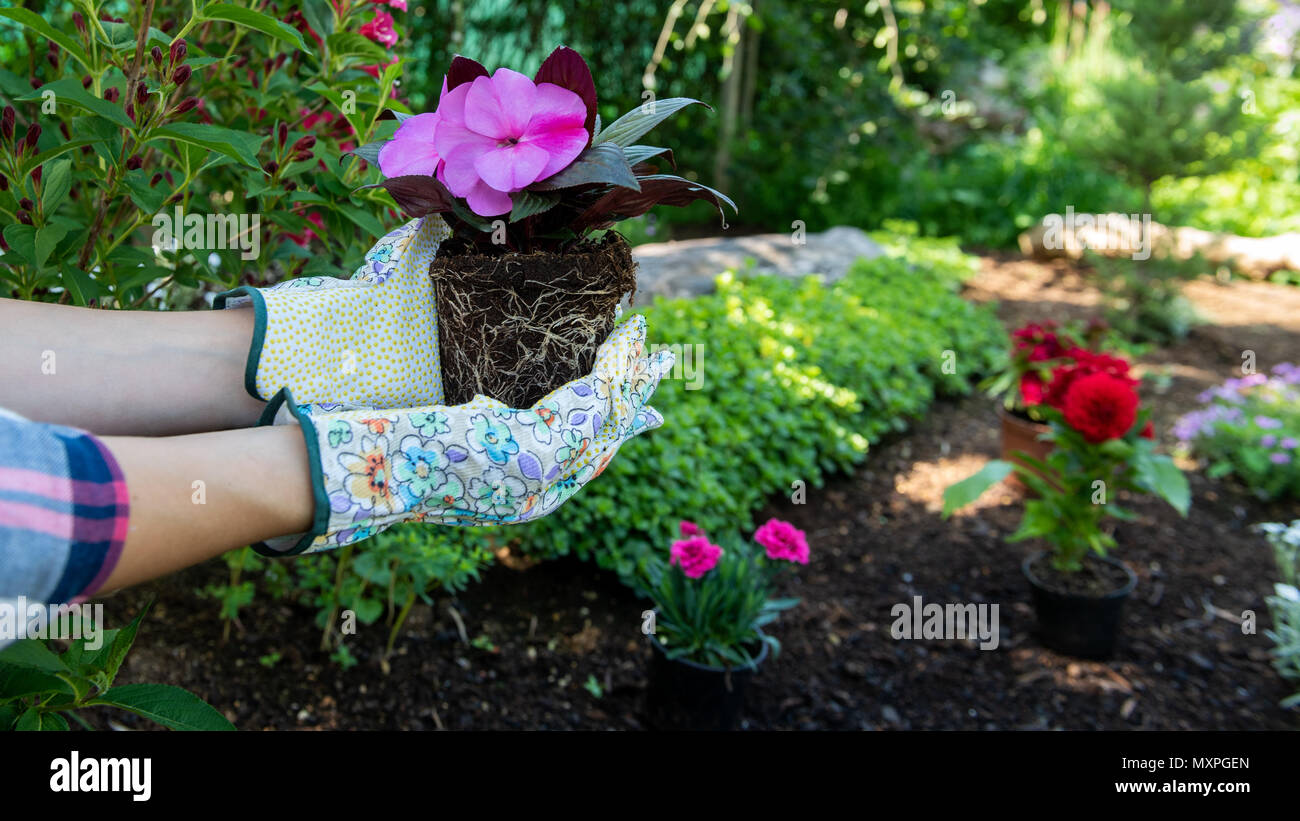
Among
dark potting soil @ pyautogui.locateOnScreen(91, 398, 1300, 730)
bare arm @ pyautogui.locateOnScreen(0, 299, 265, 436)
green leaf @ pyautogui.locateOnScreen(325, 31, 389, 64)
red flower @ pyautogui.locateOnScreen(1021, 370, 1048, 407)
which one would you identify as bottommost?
dark potting soil @ pyautogui.locateOnScreen(91, 398, 1300, 730)

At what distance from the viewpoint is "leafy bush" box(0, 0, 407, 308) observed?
3.95 ft

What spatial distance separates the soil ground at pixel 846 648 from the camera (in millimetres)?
2104

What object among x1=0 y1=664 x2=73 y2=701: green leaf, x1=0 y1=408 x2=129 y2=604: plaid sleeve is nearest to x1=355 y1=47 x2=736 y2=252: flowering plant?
x1=0 y1=408 x2=129 y2=604: plaid sleeve

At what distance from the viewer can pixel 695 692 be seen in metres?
2.11

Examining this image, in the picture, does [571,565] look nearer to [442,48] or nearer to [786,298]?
[786,298]

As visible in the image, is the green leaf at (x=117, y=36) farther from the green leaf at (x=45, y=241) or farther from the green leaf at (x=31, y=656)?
the green leaf at (x=31, y=656)

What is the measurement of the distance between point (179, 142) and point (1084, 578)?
8.23 ft

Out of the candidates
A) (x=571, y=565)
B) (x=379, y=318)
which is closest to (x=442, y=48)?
(x=571, y=565)

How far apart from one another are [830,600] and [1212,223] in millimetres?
6235

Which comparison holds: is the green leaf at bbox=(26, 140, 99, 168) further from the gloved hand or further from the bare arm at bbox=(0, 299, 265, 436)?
the gloved hand

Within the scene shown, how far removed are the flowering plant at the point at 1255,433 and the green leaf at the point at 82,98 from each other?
3.79 metres

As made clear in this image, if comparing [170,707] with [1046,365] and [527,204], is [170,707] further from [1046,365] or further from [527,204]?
[1046,365]

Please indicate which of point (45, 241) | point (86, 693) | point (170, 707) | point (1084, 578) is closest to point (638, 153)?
point (45, 241)

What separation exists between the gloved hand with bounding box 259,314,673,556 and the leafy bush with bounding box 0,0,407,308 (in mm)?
456
